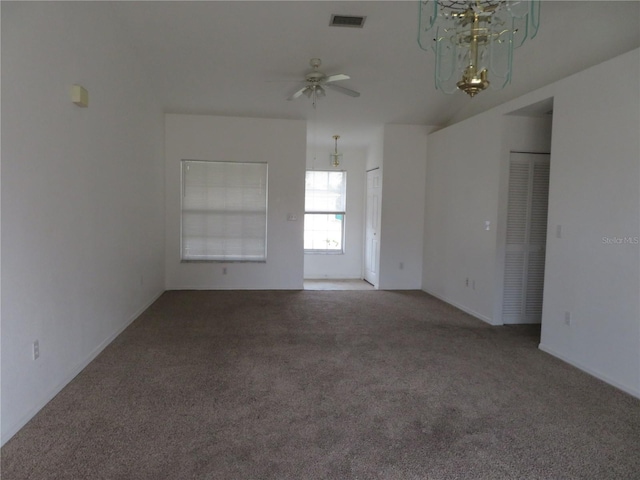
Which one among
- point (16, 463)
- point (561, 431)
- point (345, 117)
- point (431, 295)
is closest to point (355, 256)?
point (431, 295)

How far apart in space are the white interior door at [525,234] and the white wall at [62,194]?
13.1 feet

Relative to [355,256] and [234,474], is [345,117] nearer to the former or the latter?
[355,256]

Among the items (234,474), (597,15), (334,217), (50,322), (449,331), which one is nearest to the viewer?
(234,474)

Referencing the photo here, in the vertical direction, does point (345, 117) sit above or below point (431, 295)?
above

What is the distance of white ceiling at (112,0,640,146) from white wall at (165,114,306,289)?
0.21 metres

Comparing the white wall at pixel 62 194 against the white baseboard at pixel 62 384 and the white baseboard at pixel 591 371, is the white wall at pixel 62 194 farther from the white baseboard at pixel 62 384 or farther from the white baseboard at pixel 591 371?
the white baseboard at pixel 591 371

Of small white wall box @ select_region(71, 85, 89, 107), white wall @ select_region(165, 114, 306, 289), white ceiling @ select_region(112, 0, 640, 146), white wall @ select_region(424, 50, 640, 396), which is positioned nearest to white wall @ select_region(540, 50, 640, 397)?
white wall @ select_region(424, 50, 640, 396)

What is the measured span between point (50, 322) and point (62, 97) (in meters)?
1.47

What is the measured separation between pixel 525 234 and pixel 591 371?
175cm

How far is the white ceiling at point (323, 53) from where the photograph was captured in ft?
11.4

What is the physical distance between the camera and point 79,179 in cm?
304

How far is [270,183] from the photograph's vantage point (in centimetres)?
616

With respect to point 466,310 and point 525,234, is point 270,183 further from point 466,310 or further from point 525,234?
point 525,234

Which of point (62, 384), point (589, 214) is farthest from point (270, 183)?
point (589, 214)
